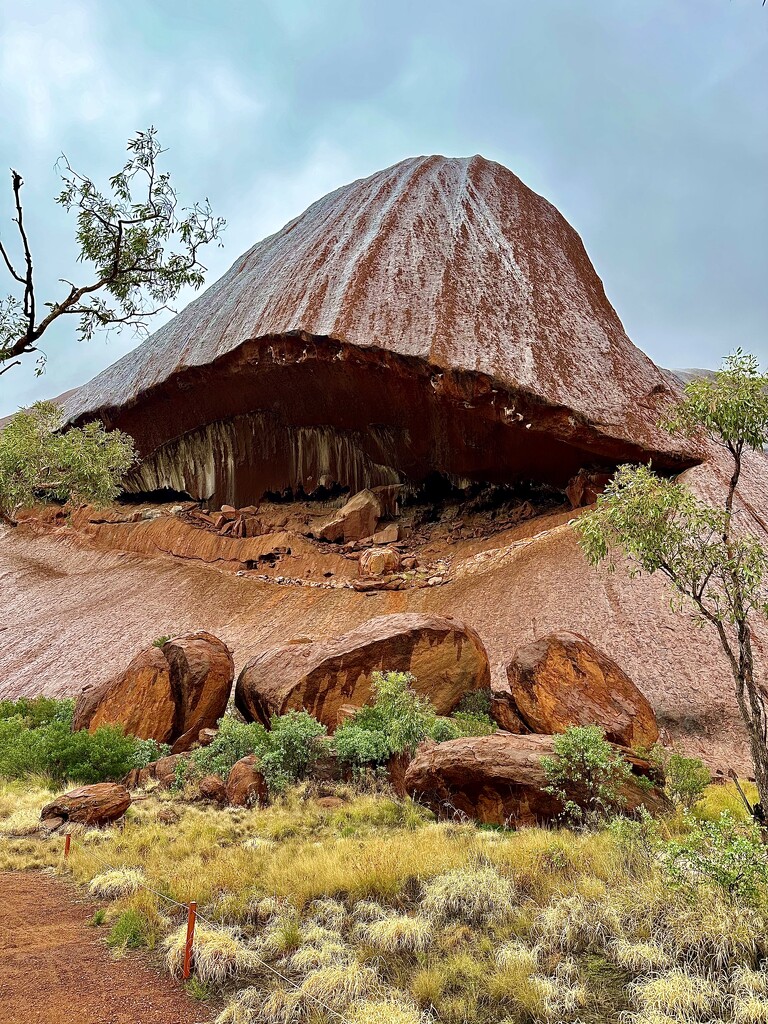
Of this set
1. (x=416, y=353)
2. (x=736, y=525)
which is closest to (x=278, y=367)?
(x=416, y=353)

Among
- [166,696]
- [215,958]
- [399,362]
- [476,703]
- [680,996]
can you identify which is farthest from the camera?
[399,362]

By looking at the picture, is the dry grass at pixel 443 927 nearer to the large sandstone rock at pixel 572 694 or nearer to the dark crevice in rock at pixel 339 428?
the large sandstone rock at pixel 572 694

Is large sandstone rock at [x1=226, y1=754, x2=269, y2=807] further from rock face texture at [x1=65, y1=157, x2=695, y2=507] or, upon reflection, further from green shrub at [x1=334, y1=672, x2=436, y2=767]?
rock face texture at [x1=65, y1=157, x2=695, y2=507]

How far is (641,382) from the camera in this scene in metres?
19.6

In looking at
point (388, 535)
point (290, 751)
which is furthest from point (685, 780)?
point (388, 535)

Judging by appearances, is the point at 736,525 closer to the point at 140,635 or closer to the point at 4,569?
the point at 140,635

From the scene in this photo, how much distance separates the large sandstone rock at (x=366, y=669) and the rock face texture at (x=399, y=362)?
28.5 ft

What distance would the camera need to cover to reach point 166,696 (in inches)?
469

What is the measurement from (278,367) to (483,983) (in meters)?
19.1

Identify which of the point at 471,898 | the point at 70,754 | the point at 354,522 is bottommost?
the point at 70,754

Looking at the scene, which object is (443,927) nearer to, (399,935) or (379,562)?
(399,935)

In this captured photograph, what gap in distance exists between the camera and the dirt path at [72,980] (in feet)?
12.2

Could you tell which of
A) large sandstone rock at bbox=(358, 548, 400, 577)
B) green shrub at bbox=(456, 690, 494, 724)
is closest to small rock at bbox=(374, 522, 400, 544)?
large sandstone rock at bbox=(358, 548, 400, 577)

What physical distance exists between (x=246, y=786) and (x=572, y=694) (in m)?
4.96
